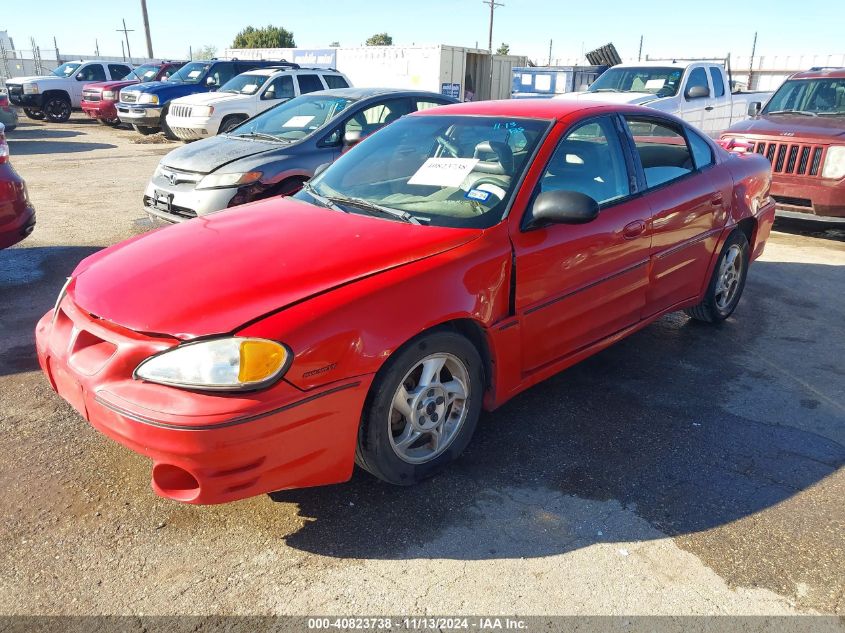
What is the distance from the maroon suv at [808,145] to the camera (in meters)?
7.75

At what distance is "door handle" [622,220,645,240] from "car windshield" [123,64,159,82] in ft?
66.8

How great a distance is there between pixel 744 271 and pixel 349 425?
12.9 feet

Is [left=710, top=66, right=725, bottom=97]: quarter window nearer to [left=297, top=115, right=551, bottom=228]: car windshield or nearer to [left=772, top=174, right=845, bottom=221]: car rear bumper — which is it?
[left=772, top=174, right=845, bottom=221]: car rear bumper

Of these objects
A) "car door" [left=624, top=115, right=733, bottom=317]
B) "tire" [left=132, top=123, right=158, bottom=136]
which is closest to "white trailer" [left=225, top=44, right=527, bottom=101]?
"tire" [left=132, top=123, right=158, bottom=136]

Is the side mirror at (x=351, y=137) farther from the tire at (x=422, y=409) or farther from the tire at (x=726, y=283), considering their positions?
the tire at (x=422, y=409)

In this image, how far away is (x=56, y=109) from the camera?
21953 mm

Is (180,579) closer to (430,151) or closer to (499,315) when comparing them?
(499,315)

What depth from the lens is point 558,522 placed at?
9.33 ft

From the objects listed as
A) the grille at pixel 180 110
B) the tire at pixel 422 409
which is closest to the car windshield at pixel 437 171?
the tire at pixel 422 409

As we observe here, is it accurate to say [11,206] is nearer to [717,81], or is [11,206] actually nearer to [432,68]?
[717,81]

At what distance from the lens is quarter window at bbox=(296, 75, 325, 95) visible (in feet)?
43.7

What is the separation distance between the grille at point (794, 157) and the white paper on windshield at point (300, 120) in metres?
5.38

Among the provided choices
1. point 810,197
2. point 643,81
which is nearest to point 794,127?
point 810,197

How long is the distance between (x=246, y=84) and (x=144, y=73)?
10.1m
